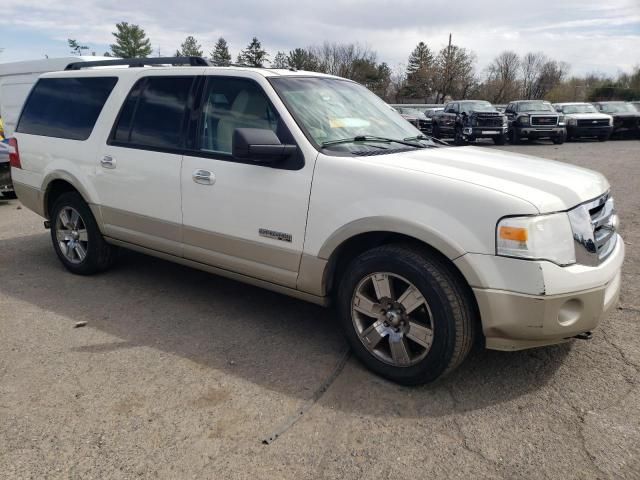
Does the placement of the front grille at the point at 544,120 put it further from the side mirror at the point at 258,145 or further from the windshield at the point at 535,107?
the side mirror at the point at 258,145

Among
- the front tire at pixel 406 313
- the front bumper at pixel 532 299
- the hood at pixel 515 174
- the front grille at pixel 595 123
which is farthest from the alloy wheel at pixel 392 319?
the front grille at pixel 595 123

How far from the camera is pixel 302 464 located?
256 centimetres

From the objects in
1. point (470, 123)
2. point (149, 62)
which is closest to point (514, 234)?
point (149, 62)

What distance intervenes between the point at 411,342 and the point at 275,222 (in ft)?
3.90

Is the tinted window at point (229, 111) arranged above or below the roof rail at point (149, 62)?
below

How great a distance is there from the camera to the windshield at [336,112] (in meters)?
3.67

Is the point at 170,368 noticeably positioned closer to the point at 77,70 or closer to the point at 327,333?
the point at 327,333

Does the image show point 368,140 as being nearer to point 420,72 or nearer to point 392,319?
point 392,319

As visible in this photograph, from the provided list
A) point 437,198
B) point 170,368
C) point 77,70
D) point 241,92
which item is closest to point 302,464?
point 170,368

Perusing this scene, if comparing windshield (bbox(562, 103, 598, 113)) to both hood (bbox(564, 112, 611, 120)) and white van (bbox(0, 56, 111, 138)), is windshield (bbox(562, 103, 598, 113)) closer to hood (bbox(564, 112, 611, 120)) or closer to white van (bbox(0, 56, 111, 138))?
hood (bbox(564, 112, 611, 120))

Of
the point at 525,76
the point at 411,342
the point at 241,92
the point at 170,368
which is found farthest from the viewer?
the point at 525,76

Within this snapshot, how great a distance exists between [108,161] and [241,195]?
1.64m

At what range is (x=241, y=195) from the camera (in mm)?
3744

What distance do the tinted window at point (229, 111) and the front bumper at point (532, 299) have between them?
1767 mm
